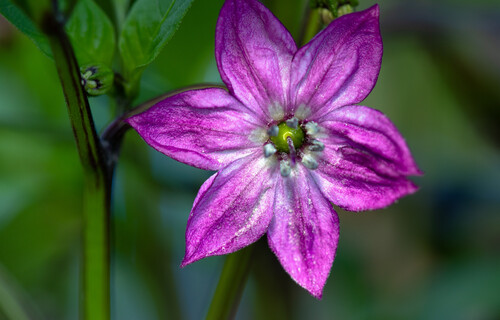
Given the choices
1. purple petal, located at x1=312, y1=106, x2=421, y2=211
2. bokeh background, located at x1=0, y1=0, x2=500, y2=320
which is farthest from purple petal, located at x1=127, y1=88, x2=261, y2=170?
bokeh background, located at x1=0, y1=0, x2=500, y2=320

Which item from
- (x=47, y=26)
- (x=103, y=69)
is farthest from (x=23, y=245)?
(x=47, y=26)

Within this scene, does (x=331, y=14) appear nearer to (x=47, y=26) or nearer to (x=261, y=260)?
(x=47, y=26)

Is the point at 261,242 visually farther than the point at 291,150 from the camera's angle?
Yes

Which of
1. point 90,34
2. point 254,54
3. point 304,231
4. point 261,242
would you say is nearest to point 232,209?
point 304,231

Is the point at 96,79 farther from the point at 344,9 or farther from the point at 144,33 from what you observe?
the point at 344,9

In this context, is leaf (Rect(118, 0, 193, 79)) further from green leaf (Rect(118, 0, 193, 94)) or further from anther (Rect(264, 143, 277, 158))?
anther (Rect(264, 143, 277, 158))
